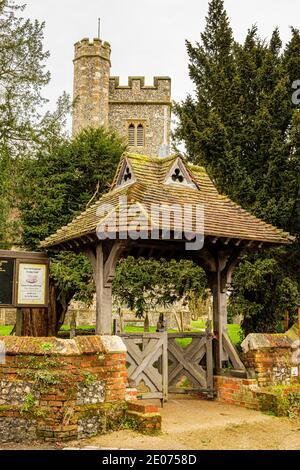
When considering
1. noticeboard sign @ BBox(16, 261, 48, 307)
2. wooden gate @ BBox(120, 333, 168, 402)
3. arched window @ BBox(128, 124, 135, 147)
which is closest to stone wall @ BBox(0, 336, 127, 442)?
wooden gate @ BBox(120, 333, 168, 402)

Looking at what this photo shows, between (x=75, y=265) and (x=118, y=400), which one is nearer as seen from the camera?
(x=118, y=400)

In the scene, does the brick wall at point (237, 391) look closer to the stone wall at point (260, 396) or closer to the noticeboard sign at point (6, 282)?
the stone wall at point (260, 396)

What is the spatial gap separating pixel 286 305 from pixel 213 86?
6269mm

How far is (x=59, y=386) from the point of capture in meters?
6.35

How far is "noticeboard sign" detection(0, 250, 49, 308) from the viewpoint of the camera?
28.8 feet

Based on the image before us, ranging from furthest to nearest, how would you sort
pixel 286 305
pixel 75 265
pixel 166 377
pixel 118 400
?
pixel 75 265 → pixel 286 305 → pixel 166 377 → pixel 118 400

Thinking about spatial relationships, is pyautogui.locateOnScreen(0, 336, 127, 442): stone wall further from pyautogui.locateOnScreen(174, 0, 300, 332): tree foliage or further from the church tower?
the church tower

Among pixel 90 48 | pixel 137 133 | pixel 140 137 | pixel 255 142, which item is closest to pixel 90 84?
pixel 90 48

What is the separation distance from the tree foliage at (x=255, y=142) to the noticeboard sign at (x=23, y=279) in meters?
4.70

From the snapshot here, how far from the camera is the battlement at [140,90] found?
33406 mm

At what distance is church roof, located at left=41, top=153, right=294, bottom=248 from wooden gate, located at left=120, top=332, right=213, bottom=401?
203 centimetres

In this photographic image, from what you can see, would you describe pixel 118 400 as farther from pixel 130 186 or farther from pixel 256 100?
pixel 256 100

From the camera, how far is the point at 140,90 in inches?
1324
